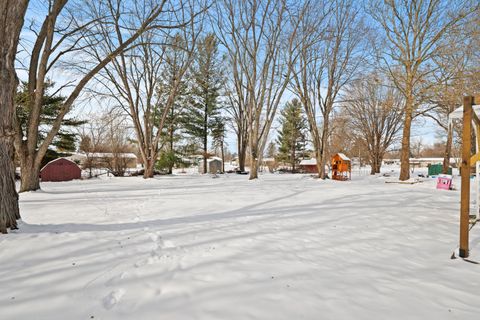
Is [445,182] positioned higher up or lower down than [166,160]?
lower down

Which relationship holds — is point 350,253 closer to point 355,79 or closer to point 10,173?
point 10,173

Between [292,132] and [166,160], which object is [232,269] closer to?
[166,160]

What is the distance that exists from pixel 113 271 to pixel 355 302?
8.04 feet

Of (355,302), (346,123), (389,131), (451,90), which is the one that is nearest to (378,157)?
(389,131)

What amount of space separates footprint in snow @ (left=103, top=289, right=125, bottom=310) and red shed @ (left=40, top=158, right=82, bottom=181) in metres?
22.1

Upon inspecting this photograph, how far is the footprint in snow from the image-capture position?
2.19 meters

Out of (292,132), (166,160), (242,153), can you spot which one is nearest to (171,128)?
(166,160)

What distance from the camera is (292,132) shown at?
37.1m

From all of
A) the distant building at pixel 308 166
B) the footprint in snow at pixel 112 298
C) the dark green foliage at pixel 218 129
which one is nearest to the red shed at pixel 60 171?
the dark green foliage at pixel 218 129

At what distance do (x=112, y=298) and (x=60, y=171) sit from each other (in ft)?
73.8

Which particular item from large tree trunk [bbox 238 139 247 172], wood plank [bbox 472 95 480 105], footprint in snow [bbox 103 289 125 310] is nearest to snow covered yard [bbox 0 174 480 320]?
footprint in snow [bbox 103 289 125 310]

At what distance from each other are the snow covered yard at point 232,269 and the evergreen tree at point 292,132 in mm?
32367

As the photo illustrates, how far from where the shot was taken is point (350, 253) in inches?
144

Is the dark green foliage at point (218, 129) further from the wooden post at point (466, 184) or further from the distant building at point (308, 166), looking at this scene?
the wooden post at point (466, 184)
